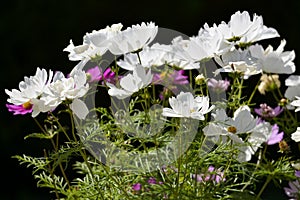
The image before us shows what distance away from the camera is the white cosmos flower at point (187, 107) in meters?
0.94

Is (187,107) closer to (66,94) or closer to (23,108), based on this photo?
(66,94)

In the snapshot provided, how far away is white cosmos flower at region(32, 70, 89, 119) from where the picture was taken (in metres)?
0.96

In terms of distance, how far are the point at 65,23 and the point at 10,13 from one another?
0.79 feet

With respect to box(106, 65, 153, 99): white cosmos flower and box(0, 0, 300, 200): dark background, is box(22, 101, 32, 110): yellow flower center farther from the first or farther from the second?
box(0, 0, 300, 200): dark background

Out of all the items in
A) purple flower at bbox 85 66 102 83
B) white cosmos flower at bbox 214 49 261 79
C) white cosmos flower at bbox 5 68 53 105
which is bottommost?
white cosmos flower at bbox 214 49 261 79

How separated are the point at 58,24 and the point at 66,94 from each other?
202 centimetres

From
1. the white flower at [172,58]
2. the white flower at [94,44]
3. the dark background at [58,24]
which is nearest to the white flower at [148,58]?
the white flower at [172,58]

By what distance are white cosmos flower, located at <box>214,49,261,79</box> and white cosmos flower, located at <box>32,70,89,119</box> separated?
0.20 m

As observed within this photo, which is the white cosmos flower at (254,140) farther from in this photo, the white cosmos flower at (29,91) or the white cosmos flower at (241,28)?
the white cosmos flower at (29,91)

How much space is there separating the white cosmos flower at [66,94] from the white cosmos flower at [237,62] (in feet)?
0.67

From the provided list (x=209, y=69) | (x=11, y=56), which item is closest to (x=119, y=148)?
(x=209, y=69)

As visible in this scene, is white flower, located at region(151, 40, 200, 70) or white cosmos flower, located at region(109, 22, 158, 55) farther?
white flower, located at region(151, 40, 200, 70)

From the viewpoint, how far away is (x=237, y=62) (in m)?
0.99

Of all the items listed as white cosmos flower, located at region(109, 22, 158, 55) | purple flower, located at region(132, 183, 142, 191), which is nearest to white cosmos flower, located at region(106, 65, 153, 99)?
white cosmos flower, located at region(109, 22, 158, 55)
